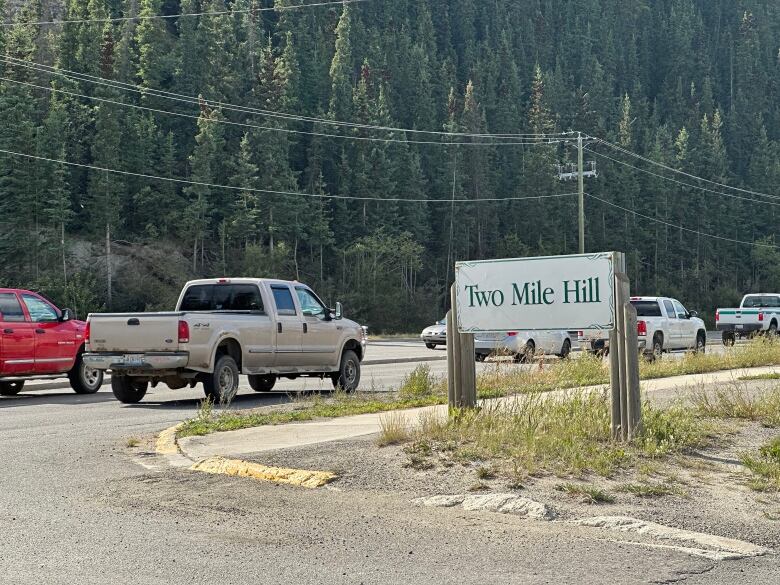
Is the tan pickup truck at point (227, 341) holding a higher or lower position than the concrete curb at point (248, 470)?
higher

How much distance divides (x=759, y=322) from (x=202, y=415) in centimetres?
3228

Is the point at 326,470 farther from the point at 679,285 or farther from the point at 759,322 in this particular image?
the point at 679,285

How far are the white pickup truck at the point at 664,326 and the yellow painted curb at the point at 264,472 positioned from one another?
69.8ft

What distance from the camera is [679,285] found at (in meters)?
115

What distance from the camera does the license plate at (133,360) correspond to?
55.7 ft

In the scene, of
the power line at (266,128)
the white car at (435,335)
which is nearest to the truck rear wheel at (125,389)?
the white car at (435,335)

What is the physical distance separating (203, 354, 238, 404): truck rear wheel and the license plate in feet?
3.52

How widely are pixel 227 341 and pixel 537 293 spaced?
7797 millimetres

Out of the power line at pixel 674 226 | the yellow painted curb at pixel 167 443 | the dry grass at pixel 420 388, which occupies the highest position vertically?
the power line at pixel 674 226

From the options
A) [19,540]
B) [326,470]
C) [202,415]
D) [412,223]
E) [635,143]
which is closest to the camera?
[19,540]

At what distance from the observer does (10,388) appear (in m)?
20.8

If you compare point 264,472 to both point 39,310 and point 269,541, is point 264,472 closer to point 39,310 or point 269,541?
point 269,541

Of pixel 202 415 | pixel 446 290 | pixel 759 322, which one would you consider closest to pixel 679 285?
pixel 446 290

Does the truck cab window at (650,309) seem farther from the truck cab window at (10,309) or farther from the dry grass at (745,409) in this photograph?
the truck cab window at (10,309)
